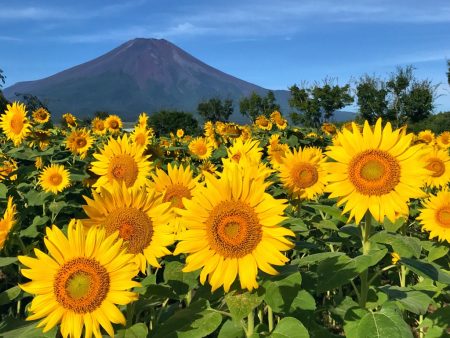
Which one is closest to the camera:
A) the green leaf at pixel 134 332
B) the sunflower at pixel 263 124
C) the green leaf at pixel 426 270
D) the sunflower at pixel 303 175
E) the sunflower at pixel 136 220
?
the green leaf at pixel 134 332

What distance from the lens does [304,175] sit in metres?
5.24

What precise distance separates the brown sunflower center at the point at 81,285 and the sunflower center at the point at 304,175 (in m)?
3.18

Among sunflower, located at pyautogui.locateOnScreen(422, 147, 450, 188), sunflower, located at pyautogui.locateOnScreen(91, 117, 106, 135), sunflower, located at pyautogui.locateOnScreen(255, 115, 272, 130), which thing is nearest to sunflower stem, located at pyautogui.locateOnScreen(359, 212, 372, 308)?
sunflower, located at pyautogui.locateOnScreen(422, 147, 450, 188)

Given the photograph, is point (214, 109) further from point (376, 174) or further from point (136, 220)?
point (136, 220)

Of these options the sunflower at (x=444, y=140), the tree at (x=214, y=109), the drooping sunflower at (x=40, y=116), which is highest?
the tree at (x=214, y=109)

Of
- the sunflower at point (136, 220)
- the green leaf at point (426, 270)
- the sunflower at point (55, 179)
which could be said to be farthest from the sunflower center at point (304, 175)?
the sunflower at point (55, 179)

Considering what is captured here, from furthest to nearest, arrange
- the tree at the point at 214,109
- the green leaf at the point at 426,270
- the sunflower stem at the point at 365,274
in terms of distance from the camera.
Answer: the tree at the point at 214,109, the sunflower stem at the point at 365,274, the green leaf at the point at 426,270

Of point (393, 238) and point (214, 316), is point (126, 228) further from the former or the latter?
point (393, 238)

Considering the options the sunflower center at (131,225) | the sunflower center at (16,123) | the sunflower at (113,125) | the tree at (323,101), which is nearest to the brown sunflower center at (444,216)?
the sunflower center at (131,225)

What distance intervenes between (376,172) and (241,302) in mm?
1193

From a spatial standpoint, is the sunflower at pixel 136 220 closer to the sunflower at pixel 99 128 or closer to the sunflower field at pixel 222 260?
the sunflower field at pixel 222 260

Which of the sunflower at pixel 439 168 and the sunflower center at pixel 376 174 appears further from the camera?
the sunflower at pixel 439 168

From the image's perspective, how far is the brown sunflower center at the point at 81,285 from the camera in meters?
2.29

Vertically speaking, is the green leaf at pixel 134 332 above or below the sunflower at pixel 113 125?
below
